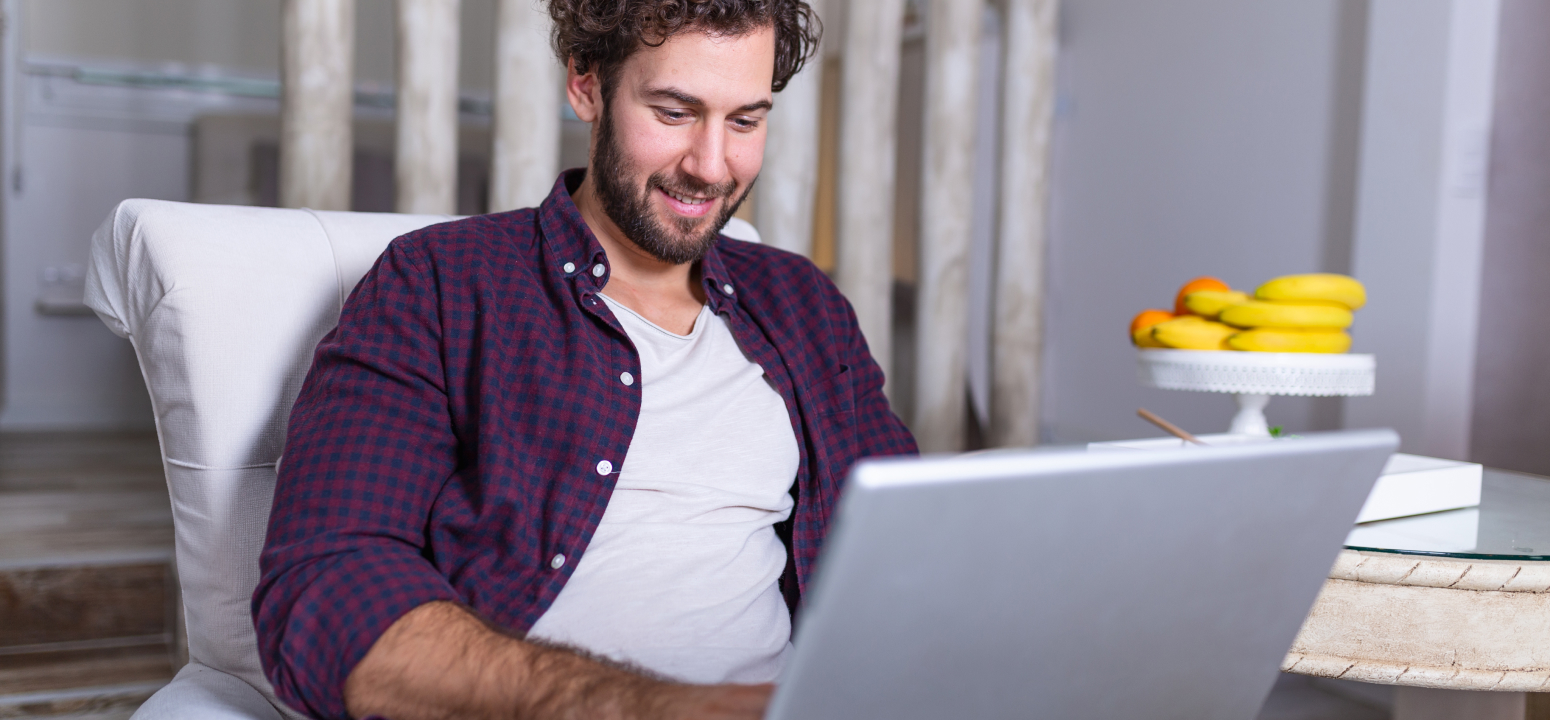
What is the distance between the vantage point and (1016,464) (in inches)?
18.0

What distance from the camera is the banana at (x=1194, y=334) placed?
4.52 feet

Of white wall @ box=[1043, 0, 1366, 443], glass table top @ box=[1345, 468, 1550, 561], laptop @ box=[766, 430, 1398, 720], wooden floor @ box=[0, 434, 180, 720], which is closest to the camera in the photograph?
laptop @ box=[766, 430, 1398, 720]

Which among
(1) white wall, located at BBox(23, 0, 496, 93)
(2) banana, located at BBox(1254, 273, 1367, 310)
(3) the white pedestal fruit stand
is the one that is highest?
(1) white wall, located at BBox(23, 0, 496, 93)

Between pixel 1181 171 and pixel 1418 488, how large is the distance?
69.1 inches

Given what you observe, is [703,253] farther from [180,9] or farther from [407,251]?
[180,9]

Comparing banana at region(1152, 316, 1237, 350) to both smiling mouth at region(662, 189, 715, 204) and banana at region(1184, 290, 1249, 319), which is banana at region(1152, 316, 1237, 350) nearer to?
banana at region(1184, 290, 1249, 319)

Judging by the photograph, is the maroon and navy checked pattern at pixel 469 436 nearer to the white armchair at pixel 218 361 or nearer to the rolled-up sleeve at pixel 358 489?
the rolled-up sleeve at pixel 358 489

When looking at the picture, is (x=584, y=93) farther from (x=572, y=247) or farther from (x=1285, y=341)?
(x=1285, y=341)

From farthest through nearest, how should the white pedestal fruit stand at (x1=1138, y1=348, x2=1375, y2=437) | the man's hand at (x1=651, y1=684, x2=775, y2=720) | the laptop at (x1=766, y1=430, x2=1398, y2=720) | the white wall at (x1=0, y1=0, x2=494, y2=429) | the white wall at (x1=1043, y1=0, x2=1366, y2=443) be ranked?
the white wall at (x1=0, y1=0, x2=494, y2=429) < the white wall at (x1=1043, y1=0, x2=1366, y2=443) < the white pedestal fruit stand at (x1=1138, y1=348, x2=1375, y2=437) < the man's hand at (x1=651, y1=684, x2=775, y2=720) < the laptop at (x1=766, y1=430, x2=1398, y2=720)

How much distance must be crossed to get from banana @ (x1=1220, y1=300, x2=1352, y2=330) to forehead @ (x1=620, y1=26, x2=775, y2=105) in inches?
25.8

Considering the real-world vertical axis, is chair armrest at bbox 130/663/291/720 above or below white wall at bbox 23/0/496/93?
below

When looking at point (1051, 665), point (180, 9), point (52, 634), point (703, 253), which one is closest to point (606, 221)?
point (703, 253)

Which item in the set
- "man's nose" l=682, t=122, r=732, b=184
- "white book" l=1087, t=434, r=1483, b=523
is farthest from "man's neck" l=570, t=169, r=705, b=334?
"white book" l=1087, t=434, r=1483, b=523

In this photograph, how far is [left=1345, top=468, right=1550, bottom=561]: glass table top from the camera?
0.93 m
